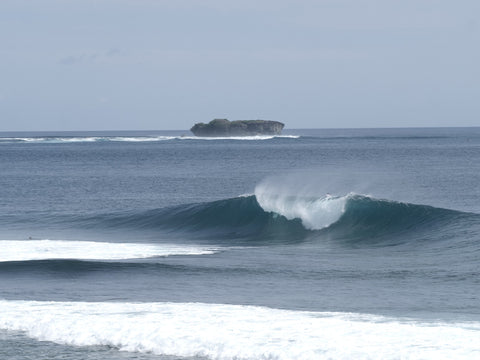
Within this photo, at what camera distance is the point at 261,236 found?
30.3 metres

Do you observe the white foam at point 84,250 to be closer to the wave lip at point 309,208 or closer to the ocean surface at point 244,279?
the ocean surface at point 244,279

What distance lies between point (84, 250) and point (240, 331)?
41.7 feet

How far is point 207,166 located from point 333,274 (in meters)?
61.2

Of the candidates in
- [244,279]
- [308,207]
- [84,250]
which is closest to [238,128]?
[308,207]

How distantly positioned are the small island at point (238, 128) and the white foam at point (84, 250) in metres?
163

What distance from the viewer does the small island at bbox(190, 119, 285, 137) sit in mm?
190750

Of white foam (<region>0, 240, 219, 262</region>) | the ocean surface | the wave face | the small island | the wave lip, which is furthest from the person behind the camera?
the small island

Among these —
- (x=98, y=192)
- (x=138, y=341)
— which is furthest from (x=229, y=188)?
(x=138, y=341)

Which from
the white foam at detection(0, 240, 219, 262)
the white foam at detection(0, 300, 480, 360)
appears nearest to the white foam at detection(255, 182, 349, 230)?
the white foam at detection(0, 240, 219, 262)

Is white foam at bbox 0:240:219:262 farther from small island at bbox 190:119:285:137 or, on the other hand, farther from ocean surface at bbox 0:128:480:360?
small island at bbox 190:119:285:137

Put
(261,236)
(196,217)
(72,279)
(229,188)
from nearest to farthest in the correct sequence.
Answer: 1. (72,279)
2. (261,236)
3. (196,217)
4. (229,188)

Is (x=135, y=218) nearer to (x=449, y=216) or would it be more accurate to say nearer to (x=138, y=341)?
(x=449, y=216)

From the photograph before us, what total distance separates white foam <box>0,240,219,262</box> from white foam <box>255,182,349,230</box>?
19.9ft

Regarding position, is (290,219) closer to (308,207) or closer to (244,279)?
(308,207)
